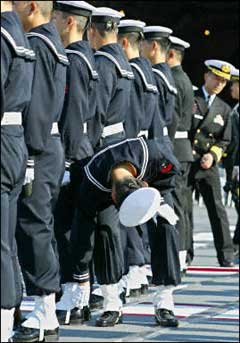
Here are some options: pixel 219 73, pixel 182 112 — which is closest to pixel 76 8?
pixel 182 112

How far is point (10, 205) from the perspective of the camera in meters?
6.89

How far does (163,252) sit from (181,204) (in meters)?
2.63

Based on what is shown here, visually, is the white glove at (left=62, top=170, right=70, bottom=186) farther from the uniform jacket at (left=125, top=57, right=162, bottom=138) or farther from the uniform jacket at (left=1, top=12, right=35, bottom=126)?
the uniform jacket at (left=1, top=12, right=35, bottom=126)

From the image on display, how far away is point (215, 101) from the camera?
1337cm

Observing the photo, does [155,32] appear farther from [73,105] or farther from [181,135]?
[73,105]

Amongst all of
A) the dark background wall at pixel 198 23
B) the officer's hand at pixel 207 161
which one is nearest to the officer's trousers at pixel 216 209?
the officer's hand at pixel 207 161

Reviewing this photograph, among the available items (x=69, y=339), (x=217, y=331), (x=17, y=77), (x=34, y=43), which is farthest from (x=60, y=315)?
(x=17, y=77)

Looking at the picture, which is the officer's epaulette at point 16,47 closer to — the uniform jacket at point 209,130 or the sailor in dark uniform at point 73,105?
the sailor in dark uniform at point 73,105

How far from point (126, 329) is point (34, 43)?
7.69ft

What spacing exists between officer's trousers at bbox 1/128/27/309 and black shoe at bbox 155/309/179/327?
273 centimetres

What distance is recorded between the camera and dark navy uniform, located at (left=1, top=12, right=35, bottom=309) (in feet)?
21.4

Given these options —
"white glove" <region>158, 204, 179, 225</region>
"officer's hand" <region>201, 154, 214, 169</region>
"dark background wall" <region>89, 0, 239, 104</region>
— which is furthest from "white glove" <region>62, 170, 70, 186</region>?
"dark background wall" <region>89, 0, 239, 104</region>

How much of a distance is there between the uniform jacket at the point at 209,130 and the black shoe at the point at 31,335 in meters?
5.10

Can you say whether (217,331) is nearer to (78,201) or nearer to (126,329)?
(126,329)
